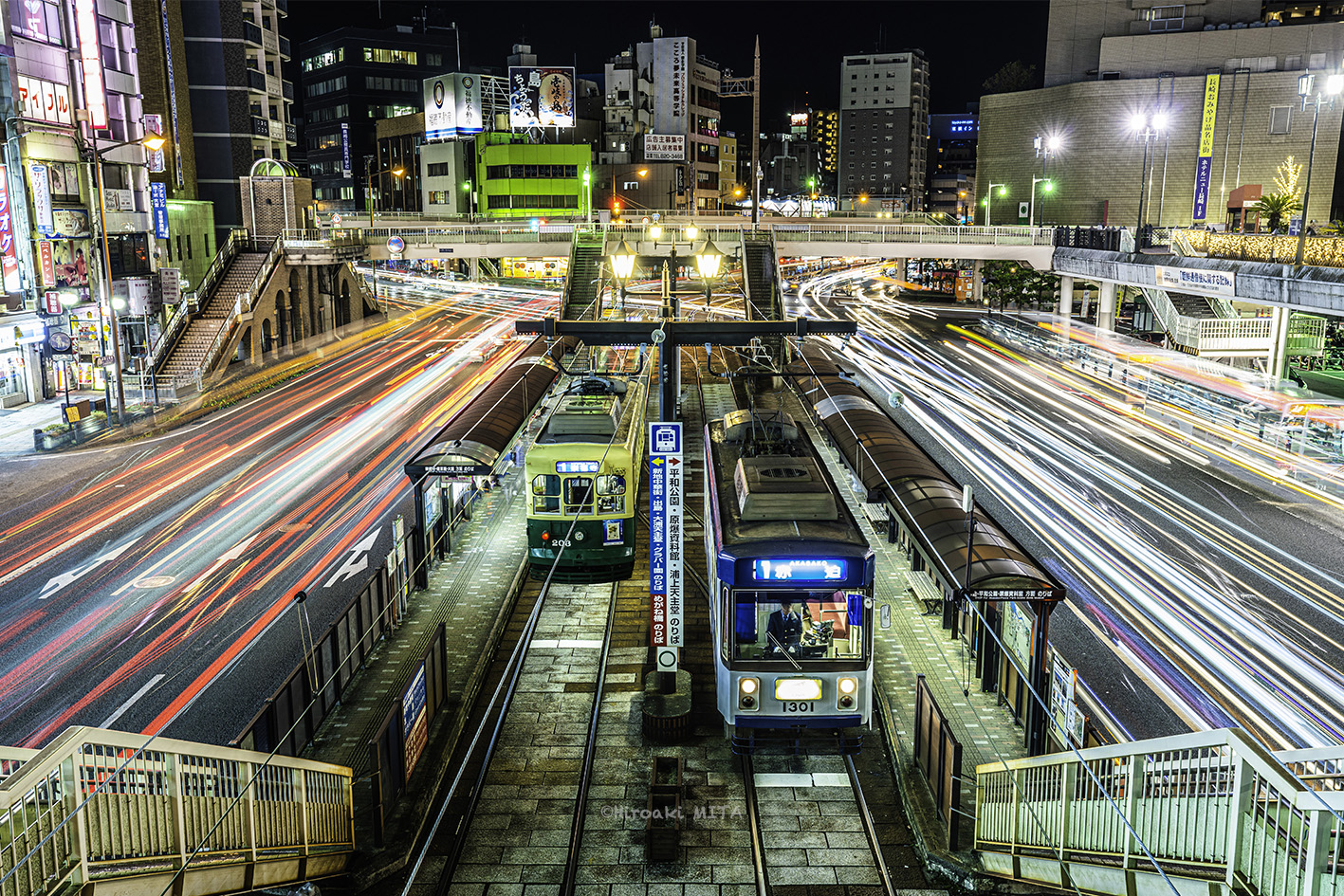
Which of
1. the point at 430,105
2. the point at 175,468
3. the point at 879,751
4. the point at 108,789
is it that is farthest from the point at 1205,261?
the point at 430,105

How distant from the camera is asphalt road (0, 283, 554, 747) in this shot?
14.9m

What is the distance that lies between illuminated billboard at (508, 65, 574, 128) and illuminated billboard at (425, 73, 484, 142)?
334 cm

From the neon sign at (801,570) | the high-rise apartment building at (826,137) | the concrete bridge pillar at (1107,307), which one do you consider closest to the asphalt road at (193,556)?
the neon sign at (801,570)

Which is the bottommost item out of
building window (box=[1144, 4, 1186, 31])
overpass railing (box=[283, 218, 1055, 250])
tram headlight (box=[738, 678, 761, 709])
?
tram headlight (box=[738, 678, 761, 709])

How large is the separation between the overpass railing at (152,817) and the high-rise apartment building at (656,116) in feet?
305

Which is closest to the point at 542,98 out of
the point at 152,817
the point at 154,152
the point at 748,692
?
the point at 154,152

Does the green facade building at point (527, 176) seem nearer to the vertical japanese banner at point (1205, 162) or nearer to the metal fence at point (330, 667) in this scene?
the vertical japanese banner at point (1205, 162)

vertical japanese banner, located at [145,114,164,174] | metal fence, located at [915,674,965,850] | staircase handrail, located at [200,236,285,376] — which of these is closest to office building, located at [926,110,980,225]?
staircase handrail, located at [200,236,285,376]

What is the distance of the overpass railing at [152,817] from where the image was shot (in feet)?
20.2

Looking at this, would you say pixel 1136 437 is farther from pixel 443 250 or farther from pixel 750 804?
pixel 443 250

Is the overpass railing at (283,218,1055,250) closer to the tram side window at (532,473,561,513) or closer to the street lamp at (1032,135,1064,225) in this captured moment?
the street lamp at (1032,135,1064,225)

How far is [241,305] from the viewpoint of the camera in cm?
4322

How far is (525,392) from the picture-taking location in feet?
84.8

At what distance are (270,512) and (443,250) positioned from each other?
1152 inches
